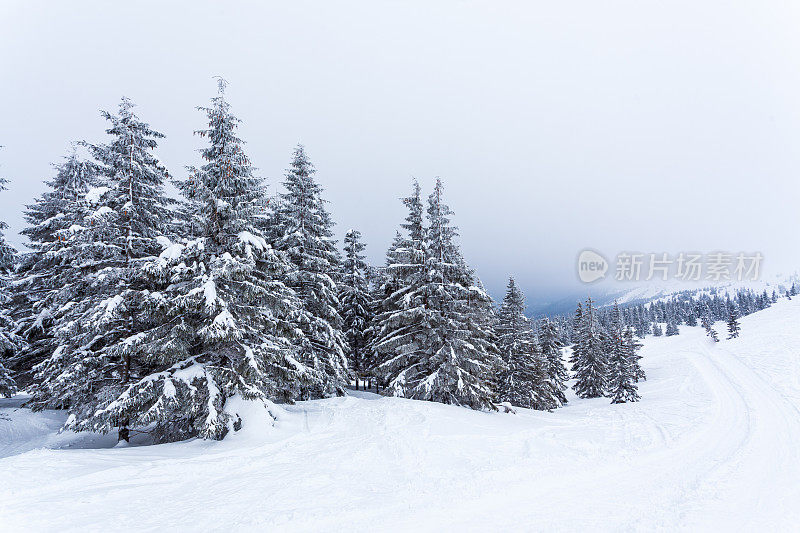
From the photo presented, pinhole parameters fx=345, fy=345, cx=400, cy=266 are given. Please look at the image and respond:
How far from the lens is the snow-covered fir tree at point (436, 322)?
619 inches

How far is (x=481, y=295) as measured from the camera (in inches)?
635

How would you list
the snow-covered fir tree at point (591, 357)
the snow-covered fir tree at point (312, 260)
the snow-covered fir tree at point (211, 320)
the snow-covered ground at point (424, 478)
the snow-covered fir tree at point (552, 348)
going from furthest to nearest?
the snow-covered fir tree at point (591, 357)
the snow-covered fir tree at point (552, 348)
the snow-covered fir tree at point (312, 260)
the snow-covered fir tree at point (211, 320)
the snow-covered ground at point (424, 478)

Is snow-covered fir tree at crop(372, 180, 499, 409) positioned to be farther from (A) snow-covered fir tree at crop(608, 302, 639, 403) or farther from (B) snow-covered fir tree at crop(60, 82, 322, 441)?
(A) snow-covered fir tree at crop(608, 302, 639, 403)

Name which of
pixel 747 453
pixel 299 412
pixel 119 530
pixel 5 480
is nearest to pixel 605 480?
pixel 747 453

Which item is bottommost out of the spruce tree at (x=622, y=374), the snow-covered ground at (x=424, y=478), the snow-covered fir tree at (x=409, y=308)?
the spruce tree at (x=622, y=374)

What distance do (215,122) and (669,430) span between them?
19.0m

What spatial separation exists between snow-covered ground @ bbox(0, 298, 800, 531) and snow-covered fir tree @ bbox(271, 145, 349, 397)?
15.1 ft

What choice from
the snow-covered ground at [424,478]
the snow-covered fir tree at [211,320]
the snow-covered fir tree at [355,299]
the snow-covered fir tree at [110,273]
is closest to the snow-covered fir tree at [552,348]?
the snow-covered fir tree at [355,299]

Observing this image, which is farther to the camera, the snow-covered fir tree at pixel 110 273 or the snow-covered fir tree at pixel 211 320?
the snow-covered fir tree at pixel 110 273

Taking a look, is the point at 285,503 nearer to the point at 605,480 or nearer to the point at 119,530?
the point at 119,530

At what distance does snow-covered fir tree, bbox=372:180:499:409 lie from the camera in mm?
15727

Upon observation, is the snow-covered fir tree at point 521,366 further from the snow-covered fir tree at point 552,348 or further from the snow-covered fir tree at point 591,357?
the snow-covered fir tree at point 591,357

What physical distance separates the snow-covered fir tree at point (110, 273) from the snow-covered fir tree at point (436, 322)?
965cm

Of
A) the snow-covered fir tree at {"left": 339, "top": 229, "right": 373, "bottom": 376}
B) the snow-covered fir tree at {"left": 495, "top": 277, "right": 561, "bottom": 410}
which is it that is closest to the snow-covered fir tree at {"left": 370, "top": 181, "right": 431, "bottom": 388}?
the snow-covered fir tree at {"left": 339, "top": 229, "right": 373, "bottom": 376}
